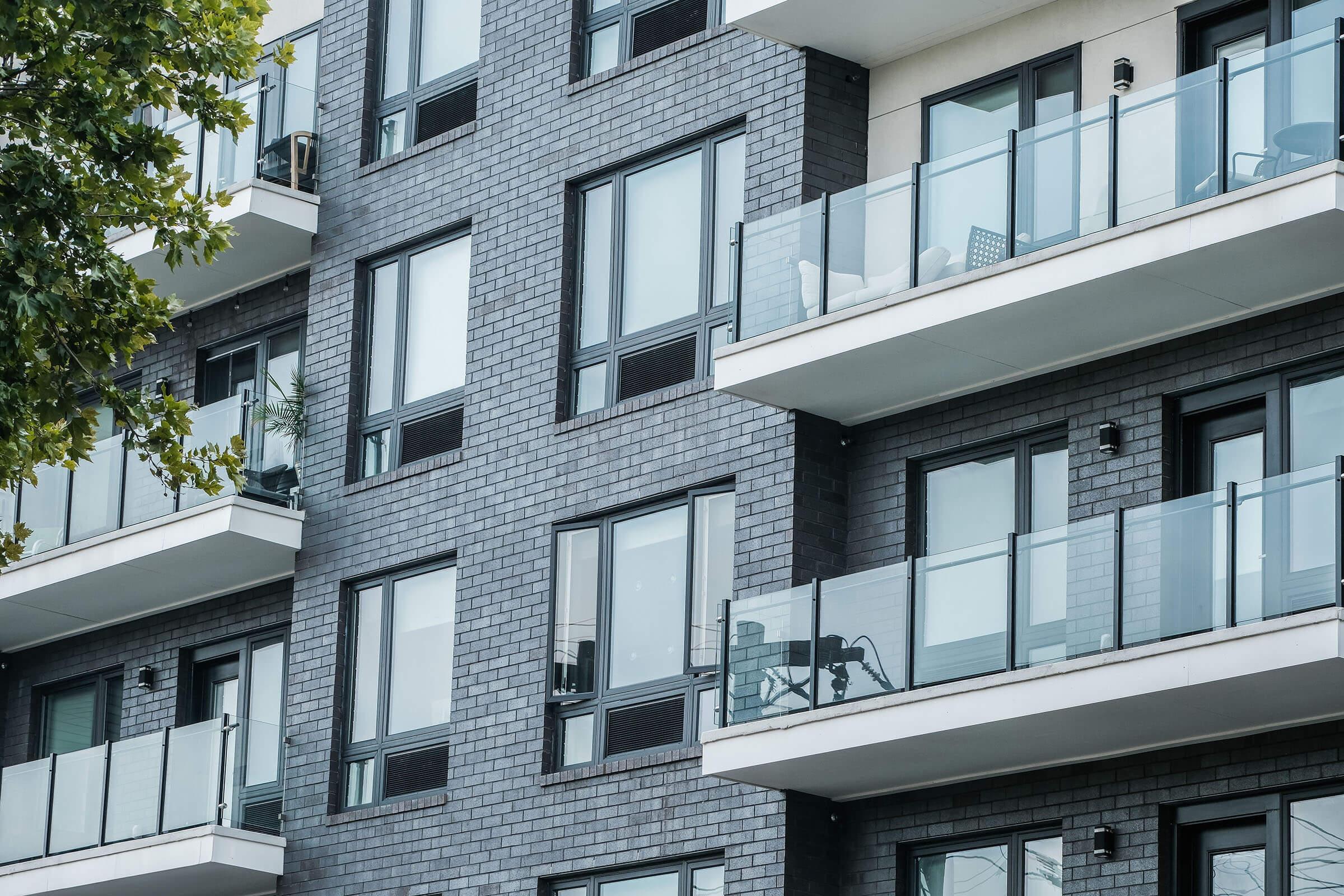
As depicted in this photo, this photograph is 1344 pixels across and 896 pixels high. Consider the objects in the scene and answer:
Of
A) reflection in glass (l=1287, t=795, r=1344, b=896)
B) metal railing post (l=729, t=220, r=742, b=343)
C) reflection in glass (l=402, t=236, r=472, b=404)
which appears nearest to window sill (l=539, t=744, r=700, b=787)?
metal railing post (l=729, t=220, r=742, b=343)

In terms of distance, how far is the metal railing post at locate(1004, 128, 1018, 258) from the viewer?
18047 millimetres

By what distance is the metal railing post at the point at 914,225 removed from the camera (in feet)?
61.3

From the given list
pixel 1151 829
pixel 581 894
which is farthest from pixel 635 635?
pixel 1151 829

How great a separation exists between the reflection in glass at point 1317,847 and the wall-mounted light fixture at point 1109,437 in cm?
300

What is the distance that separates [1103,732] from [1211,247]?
3.41 m

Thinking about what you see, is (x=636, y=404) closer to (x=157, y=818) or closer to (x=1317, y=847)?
(x=157, y=818)

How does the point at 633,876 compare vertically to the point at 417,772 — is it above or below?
below

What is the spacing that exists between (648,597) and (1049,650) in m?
4.68

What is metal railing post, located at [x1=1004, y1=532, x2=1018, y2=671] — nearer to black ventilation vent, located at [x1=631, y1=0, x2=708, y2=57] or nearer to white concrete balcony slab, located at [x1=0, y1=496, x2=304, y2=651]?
black ventilation vent, located at [x1=631, y1=0, x2=708, y2=57]

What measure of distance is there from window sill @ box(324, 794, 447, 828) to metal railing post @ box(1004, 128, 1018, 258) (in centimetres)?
728

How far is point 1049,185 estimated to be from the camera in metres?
17.9

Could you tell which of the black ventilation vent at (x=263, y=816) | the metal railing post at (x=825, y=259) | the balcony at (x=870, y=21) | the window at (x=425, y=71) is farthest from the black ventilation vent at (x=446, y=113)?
the black ventilation vent at (x=263, y=816)

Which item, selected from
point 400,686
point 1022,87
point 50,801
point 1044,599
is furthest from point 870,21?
point 50,801

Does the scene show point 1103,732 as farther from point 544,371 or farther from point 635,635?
point 544,371
